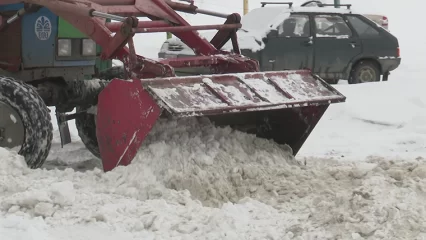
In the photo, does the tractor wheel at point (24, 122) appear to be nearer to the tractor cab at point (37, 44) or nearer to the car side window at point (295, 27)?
the tractor cab at point (37, 44)

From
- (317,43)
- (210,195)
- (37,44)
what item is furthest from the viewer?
(317,43)

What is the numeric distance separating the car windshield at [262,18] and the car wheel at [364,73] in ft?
5.65

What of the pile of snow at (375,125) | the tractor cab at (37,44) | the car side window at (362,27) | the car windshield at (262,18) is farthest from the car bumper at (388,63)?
the tractor cab at (37,44)

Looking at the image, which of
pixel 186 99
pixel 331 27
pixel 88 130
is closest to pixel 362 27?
pixel 331 27

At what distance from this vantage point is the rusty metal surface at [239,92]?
477 centimetres

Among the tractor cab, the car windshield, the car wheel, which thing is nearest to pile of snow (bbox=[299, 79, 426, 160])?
the car wheel

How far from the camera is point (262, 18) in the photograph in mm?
12727

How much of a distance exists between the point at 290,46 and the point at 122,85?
779cm

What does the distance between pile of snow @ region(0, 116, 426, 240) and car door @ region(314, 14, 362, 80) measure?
23.5 feet

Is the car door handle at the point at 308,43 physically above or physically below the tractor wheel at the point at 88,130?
below

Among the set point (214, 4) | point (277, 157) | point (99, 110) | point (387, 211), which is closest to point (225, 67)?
point (277, 157)

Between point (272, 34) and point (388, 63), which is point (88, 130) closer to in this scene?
point (272, 34)

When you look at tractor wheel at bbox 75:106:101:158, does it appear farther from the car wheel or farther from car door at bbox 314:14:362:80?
the car wheel

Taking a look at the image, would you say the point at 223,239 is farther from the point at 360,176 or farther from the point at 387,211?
the point at 360,176
